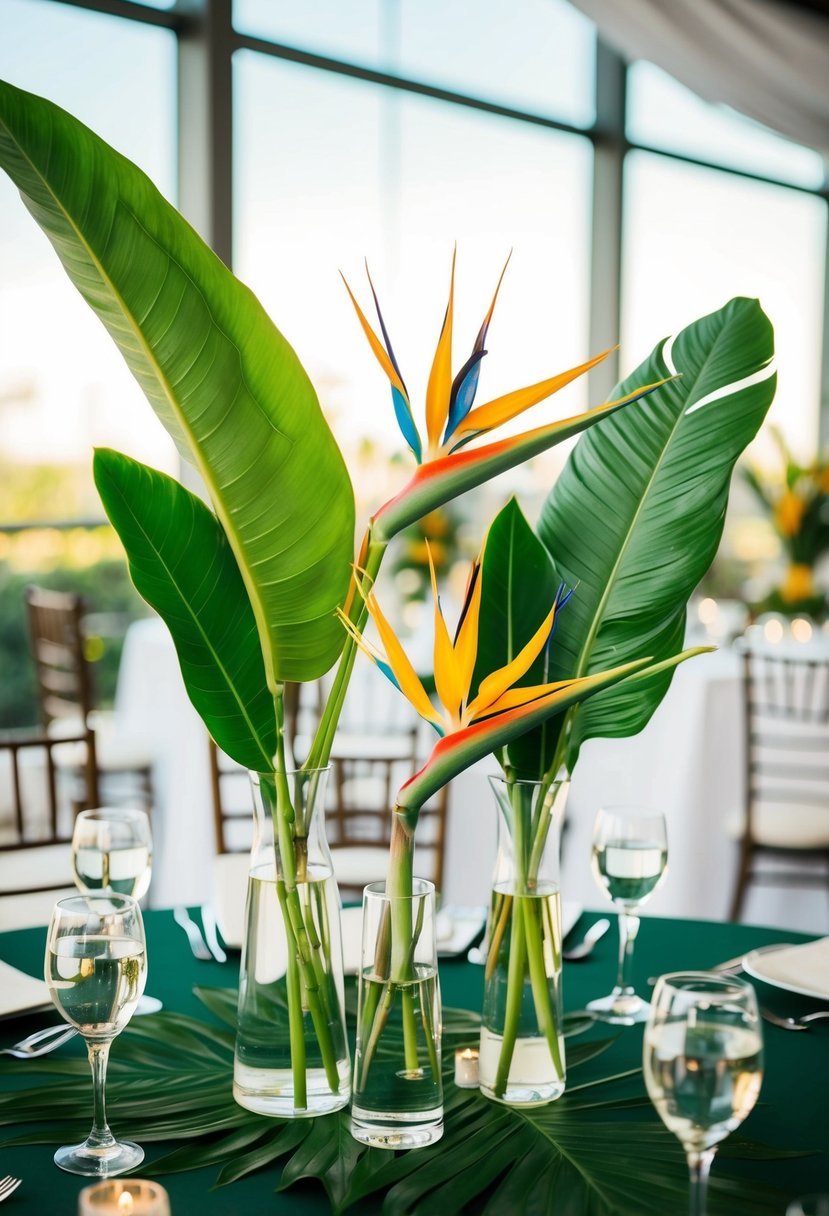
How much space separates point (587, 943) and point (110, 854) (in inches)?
17.7

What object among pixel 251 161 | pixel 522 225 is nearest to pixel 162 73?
pixel 251 161

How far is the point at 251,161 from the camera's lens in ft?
13.4

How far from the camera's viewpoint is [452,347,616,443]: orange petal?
719mm

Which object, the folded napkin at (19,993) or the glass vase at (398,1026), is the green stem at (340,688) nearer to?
the glass vase at (398,1026)

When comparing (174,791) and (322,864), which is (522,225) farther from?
(322,864)

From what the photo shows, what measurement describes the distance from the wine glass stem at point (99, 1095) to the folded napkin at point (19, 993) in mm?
229

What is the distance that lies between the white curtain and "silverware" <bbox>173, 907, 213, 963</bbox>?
3505 mm

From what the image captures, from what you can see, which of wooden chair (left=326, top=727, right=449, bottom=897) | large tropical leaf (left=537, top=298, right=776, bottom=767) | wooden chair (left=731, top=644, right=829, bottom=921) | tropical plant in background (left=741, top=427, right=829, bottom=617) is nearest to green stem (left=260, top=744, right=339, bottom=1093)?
large tropical leaf (left=537, top=298, right=776, bottom=767)

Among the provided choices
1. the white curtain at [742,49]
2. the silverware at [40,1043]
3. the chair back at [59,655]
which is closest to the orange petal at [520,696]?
the silverware at [40,1043]

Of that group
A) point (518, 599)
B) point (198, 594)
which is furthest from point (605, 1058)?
point (198, 594)

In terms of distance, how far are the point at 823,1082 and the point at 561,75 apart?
454 centimetres

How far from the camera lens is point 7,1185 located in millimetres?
739

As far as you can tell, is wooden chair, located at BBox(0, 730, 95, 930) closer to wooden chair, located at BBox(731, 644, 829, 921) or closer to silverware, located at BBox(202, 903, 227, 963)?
silverware, located at BBox(202, 903, 227, 963)

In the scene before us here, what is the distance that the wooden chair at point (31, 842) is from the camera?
1.76 m
